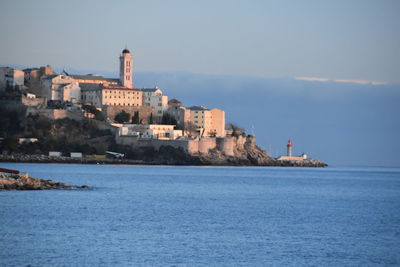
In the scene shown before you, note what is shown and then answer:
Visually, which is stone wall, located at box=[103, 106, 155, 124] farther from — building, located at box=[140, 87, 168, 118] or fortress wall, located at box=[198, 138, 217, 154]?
fortress wall, located at box=[198, 138, 217, 154]

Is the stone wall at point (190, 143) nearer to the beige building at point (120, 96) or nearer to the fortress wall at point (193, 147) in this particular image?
the fortress wall at point (193, 147)

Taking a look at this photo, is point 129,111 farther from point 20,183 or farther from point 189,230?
point 189,230

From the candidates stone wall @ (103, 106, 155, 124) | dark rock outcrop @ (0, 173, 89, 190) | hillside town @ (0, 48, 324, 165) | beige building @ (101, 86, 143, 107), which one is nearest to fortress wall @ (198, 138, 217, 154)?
hillside town @ (0, 48, 324, 165)

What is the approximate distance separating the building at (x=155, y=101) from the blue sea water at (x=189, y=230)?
38.5 m

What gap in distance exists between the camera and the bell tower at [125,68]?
3241 inches

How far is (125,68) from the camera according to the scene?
82.7 meters

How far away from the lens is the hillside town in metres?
70.2

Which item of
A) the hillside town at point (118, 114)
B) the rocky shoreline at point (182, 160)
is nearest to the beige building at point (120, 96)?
the hillside town at point (118, 114)

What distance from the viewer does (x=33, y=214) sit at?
1031 inches

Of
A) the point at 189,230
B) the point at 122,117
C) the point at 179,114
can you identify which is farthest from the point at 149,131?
the point at 189,230

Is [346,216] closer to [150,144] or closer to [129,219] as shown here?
[129,219]

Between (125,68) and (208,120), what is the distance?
11942mm

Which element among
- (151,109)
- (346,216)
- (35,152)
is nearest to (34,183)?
(346,216)

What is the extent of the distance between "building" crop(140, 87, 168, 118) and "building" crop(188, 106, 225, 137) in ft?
10.3
